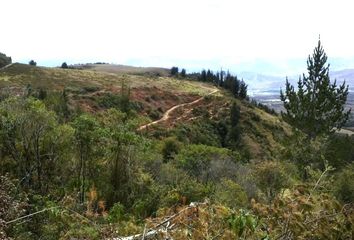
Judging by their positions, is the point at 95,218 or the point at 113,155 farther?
the point at 113,155

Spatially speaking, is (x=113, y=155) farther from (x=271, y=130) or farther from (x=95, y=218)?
(x=271, y=130)

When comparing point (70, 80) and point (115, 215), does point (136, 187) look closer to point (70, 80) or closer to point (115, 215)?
point (115, 215)

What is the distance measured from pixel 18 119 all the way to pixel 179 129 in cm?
5161

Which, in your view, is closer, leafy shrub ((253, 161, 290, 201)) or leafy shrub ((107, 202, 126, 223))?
leafy shrub ((107, 202, 126, 223))

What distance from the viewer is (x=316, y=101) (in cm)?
3209

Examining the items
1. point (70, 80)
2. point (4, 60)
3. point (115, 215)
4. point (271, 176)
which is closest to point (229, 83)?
point (70, 80)

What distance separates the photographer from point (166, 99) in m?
84.1

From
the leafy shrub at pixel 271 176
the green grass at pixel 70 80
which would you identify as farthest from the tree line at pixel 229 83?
the leafy shrub at pixel 271 176

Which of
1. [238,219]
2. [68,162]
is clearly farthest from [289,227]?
[68,162]

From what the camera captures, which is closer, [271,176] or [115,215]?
[115,215]

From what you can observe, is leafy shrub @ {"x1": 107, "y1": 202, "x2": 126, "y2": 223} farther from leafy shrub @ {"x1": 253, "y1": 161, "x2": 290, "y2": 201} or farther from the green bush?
the green bush

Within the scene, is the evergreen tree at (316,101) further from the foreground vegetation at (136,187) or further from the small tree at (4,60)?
the small tree at (4,60)

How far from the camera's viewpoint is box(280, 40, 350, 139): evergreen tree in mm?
31641

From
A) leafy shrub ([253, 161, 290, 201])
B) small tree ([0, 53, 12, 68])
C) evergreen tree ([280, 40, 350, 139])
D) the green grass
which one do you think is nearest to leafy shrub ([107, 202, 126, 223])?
leafy shrub ([253, 161, 290, 201])
